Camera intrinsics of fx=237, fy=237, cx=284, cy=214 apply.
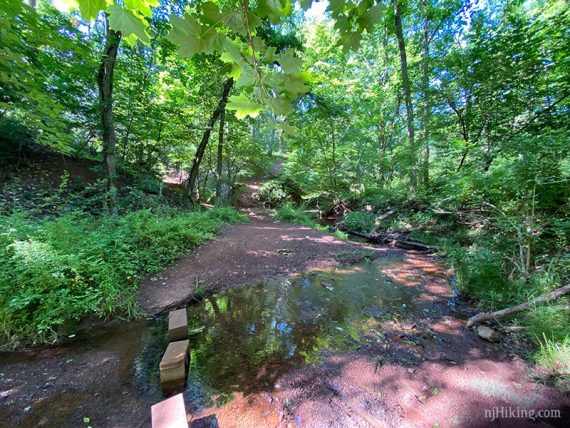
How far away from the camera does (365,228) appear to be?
9188 mm

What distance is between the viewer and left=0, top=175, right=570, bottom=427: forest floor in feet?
6.37

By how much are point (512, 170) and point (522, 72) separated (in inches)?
143

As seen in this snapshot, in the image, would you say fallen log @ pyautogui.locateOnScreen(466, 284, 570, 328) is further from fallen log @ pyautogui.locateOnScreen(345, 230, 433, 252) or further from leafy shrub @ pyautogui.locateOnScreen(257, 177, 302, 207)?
leafy shrub @ pyautogui.locateOnScreen(257, 177, 302, 207)

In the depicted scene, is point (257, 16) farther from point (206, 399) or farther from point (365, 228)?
point (365, 228)

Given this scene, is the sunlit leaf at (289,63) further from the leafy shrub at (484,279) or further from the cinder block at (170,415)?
the leafy shrub at (484,279)

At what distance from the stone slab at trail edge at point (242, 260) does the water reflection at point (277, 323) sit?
44 cm

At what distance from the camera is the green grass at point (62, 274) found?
2709 mm

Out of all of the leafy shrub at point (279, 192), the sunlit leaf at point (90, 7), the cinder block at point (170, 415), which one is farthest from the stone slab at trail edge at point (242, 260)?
the leafy shrub at point (279, 192)

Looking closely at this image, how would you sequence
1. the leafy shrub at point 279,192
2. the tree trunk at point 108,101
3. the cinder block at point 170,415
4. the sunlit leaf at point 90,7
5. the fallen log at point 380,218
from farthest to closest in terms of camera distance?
the leafy shrub at point 279,192 → the fallen log at point 380,218 → the tree trunk at point 108,101 → the cinder block at point 170,415 → the sunlit leaf at point 90,7

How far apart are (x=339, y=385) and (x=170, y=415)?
147 cm

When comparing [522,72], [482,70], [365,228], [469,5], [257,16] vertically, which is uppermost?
[469,5]

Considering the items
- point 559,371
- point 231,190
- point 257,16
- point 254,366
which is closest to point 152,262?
point 254,366

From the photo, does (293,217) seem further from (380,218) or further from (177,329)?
(177,329)

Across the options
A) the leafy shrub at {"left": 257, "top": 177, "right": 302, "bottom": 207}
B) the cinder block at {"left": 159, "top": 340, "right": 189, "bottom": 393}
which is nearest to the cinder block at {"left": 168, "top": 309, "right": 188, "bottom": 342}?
the cinder block at {"left": 159, "top": 340, "right": 189, "bottom": 393}
